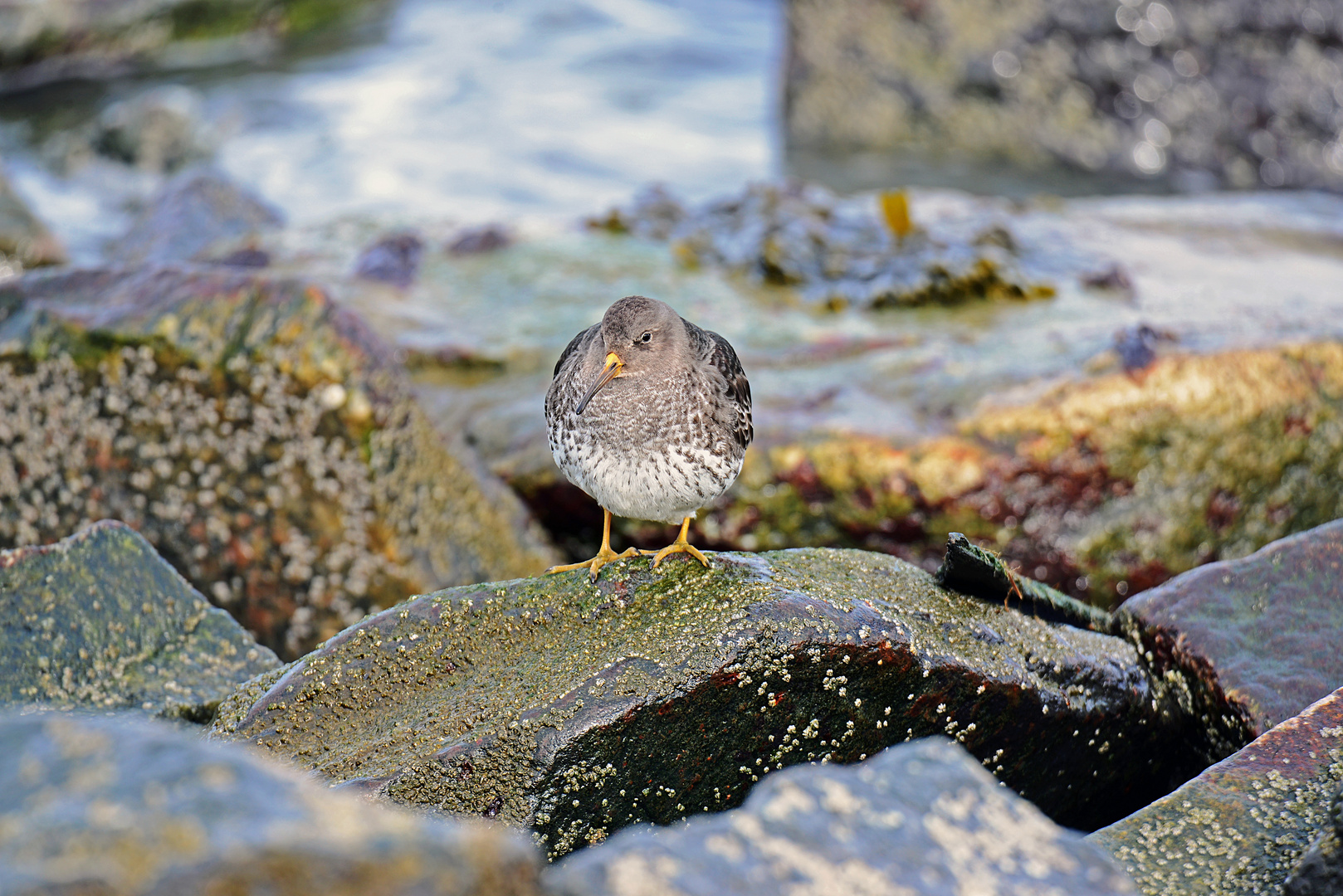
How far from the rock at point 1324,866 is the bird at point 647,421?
77.2 inches

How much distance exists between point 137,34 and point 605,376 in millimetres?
17398

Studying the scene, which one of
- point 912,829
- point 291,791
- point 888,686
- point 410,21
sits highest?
point 410,21

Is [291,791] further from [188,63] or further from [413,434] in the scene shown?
[188,63]

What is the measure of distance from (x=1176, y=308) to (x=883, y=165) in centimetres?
633

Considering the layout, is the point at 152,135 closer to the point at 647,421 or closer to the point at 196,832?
the point at 647,421

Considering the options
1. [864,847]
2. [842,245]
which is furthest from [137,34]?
[864,847]

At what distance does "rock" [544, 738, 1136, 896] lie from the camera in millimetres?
1930

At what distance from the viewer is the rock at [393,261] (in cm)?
829

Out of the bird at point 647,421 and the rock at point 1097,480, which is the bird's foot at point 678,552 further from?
the rock at point 1097,480

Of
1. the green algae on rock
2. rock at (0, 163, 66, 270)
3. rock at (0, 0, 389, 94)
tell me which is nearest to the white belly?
the green algae on rock

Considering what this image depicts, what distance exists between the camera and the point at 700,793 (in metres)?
3.55

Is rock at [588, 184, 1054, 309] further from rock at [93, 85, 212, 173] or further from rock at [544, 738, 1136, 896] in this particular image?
rock at [93, 85, 212, 173]

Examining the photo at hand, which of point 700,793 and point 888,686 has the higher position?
point 888,686

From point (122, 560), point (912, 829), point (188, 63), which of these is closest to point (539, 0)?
point (188, 63)
